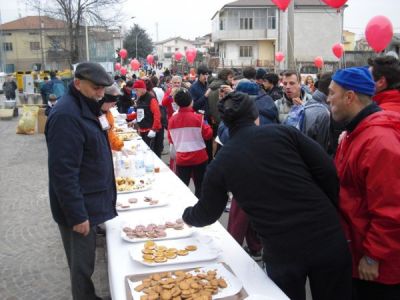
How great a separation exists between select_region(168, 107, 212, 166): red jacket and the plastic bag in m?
10.0

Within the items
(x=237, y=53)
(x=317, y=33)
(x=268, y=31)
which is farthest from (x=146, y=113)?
(x=237, y=53)

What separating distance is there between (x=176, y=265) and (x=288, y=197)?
751 millimetres

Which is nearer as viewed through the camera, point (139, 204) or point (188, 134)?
point (139, 204)

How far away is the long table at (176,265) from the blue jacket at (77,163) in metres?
0.27

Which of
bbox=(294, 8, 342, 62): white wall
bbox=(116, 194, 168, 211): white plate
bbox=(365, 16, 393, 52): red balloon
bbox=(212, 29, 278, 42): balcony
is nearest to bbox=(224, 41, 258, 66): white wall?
bbox=(212, 29, 278, 42): balcony

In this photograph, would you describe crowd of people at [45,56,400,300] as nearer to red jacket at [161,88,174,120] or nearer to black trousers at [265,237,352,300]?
black trousers at [265,237,352,300]

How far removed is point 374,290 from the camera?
7.18ft

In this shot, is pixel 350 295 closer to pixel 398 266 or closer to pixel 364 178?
pixel 398 266

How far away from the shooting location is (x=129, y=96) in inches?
440

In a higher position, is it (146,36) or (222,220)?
(146,36)

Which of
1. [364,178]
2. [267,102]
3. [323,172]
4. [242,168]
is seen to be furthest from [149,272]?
[267,102]

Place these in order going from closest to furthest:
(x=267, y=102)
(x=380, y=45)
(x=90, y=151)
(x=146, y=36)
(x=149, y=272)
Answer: (x=149, y=272), (x=90, y=151), (x=267, y=102), (x=380, y=45), (x=146, y=36)

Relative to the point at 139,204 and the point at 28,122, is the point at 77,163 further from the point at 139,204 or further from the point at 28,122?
the point at 28,122

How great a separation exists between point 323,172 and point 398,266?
0.58 metres
